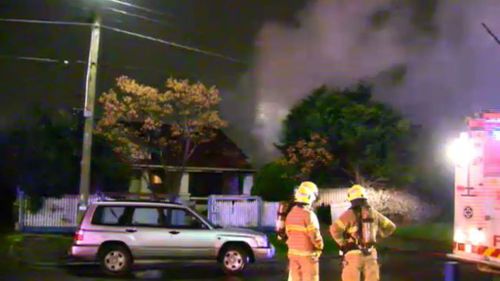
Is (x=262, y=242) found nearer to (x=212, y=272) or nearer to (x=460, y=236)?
(x=212, y=272)

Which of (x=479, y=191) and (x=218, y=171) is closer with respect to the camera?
(x=479, y=191)

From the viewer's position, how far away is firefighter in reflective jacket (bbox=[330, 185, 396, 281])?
7832 millimetres

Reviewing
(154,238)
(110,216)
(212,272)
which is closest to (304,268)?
(154,238)

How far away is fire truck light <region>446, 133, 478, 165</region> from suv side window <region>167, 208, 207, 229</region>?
549 centimetres

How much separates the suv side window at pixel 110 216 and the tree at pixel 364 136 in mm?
14376

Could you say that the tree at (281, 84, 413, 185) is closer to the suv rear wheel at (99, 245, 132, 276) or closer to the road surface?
the road surface

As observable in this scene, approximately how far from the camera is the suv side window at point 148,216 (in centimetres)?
1402

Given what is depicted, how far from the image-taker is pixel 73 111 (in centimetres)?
2527

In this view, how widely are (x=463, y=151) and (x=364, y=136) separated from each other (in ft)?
52.8

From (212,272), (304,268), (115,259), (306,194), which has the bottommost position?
(212,272)

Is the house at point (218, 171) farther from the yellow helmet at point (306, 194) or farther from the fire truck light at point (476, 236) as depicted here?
the yellow helmet at point (306, 194)

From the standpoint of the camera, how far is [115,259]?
13734mm

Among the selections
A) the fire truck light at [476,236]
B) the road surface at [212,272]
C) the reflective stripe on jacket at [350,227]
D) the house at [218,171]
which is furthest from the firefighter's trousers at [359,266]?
the house at [218,171]

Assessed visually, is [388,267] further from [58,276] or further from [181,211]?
[58,276]
